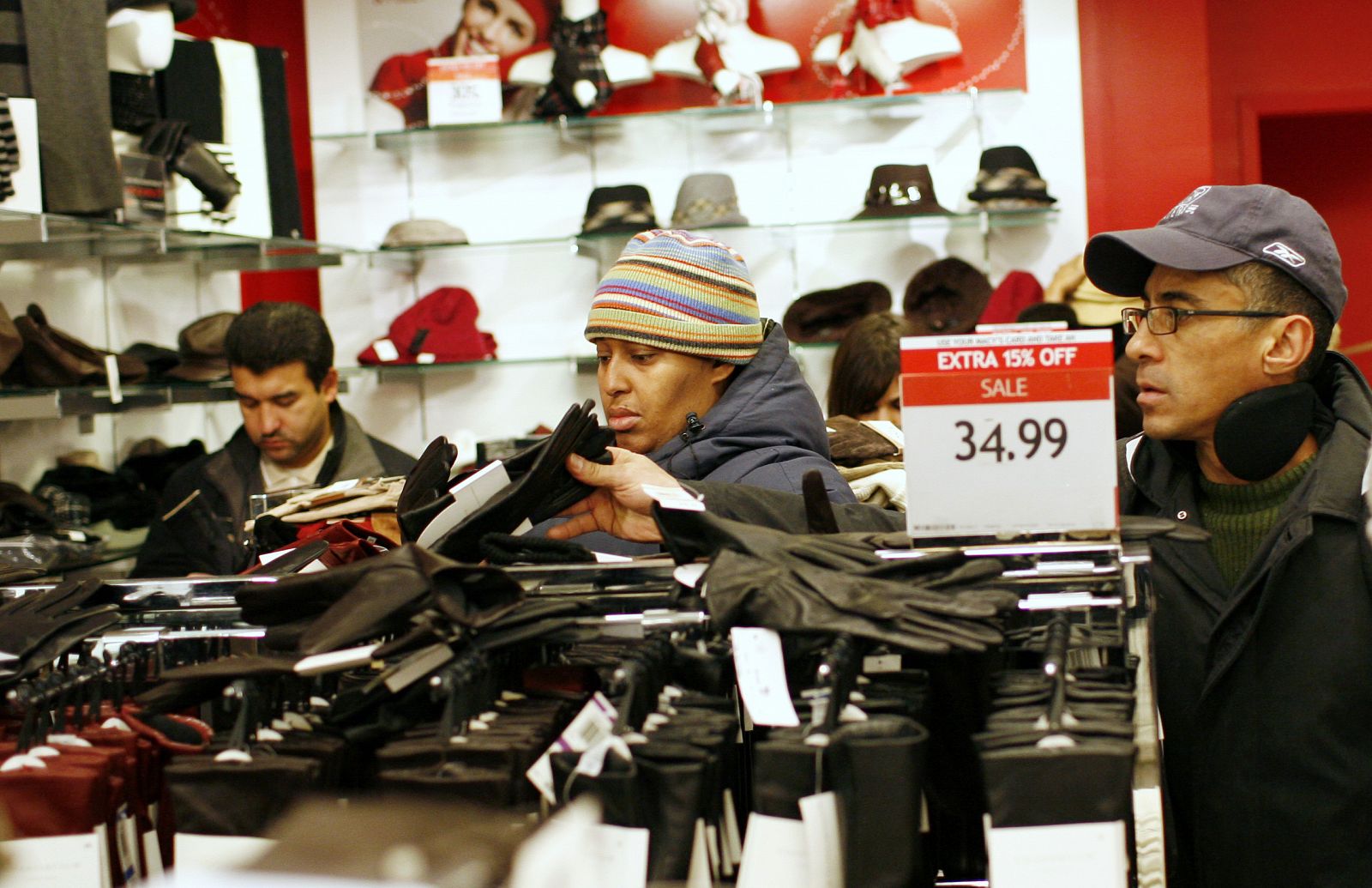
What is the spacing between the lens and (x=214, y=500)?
3.58 metres

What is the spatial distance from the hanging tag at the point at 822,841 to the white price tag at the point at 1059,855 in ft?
0.44

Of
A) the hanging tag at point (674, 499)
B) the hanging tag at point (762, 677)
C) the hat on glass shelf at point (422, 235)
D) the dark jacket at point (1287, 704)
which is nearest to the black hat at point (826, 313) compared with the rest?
the hat on glass shelf at point (422, 235)

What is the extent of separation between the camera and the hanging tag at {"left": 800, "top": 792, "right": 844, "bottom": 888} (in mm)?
1195

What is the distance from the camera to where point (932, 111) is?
485 centimetres

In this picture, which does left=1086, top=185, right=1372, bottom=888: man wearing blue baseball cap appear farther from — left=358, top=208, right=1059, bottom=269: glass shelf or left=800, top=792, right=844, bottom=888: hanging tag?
left=358, top=208, right=1059, bottom=269: glass shelf

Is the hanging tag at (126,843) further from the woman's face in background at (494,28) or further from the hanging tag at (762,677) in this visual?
the woman's face in background at (494,28)

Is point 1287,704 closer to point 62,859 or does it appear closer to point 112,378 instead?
point 62,859

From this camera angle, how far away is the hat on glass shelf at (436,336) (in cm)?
502

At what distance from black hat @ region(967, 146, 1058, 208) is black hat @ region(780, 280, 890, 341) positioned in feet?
1.56

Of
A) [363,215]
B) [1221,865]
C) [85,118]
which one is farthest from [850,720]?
[363,215]

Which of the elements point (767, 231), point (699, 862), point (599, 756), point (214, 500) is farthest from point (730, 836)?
point (767, 231)

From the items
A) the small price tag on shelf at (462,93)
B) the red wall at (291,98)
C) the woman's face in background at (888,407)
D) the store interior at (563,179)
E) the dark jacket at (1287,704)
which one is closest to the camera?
the dark jacket at (1287,704)

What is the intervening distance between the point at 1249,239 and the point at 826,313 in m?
2.86

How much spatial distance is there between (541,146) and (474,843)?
448 cm
